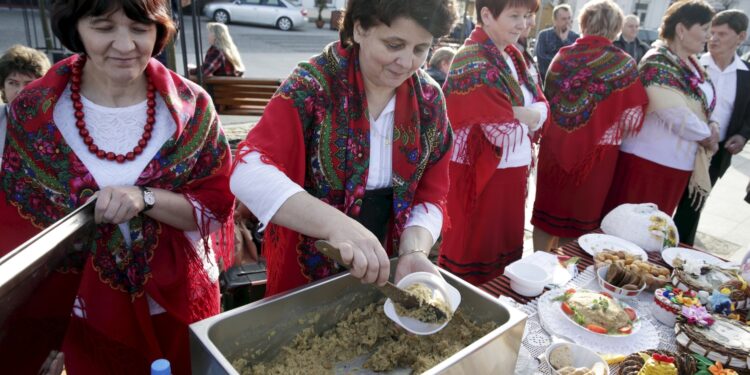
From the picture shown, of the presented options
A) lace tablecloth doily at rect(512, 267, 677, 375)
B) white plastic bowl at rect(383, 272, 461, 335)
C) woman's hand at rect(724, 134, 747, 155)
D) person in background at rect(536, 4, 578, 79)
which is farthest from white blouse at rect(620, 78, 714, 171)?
person in background at rect(536, 4, 578, 79)

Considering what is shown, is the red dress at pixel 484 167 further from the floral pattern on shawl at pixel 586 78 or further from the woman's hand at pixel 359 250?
the woman's hand at pixel 359 250

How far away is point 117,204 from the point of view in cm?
113

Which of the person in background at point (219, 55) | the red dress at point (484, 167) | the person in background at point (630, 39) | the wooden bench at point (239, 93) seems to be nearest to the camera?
the red dress at point (484, 167)

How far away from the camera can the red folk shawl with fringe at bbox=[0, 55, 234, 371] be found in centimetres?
122

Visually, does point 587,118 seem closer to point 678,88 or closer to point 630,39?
point 678,88

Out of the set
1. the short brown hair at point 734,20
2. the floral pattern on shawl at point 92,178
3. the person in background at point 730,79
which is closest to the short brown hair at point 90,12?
the floral pattern on shawl at point 92,178

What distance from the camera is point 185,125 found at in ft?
4.32

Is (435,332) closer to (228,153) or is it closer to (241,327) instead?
(241,327)

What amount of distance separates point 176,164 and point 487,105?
1.48 metres

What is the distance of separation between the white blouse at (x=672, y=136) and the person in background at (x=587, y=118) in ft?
0.33

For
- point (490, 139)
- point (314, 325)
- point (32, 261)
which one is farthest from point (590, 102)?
point (32, 261)

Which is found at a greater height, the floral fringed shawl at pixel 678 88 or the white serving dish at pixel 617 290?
the floral fringed shawl at pixel 678 88

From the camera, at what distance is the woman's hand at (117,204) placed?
1094 millimetres

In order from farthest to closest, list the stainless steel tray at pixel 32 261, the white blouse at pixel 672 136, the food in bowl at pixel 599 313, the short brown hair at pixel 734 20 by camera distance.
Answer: the short brown hair at pixel 734 20 < the white blouse at pixel 672 136 < the food in bowl at pixel 599 313 < the stainless steel tray at pixel 32 261
